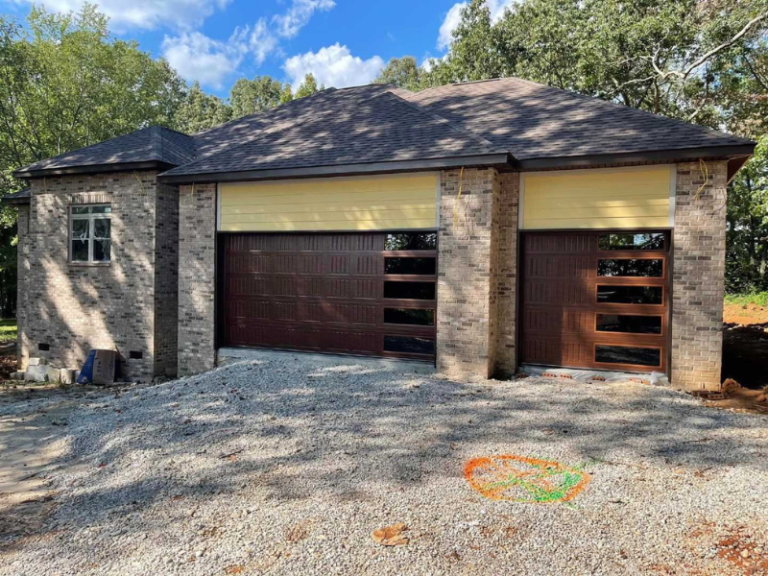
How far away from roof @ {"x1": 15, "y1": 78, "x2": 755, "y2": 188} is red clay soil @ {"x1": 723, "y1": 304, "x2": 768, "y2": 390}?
4075 mm

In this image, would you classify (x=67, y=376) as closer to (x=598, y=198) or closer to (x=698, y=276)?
(x=598, y=198)

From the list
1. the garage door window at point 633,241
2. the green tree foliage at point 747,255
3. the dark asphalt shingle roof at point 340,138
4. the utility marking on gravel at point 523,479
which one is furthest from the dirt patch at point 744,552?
the green tree foliage at point 747,255

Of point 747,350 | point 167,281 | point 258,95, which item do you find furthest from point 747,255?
point 258,95

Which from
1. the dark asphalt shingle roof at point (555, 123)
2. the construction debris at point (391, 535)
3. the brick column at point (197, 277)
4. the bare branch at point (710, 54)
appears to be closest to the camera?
the construction debris at point (391, 535)

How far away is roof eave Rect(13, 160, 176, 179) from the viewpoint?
10211 millimetres

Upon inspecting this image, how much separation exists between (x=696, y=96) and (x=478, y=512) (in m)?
20.1

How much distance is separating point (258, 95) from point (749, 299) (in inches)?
1851

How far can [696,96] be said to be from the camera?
18.6m

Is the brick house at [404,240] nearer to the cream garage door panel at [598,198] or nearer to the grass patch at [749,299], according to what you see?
the cream garage door panel at [598,198]

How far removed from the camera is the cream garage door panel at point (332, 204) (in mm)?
8641

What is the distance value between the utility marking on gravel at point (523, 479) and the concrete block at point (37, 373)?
10.3 m

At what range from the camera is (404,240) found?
976cm

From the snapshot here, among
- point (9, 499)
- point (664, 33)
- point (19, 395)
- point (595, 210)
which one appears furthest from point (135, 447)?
point (664, 33)

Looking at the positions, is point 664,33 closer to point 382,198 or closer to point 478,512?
point 382,198
